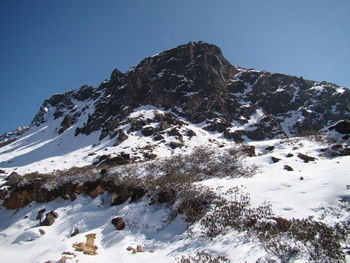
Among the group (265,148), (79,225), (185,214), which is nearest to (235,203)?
(185,214)

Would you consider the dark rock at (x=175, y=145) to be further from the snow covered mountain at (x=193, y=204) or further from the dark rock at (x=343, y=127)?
the dark rock at (x=343, y=127)

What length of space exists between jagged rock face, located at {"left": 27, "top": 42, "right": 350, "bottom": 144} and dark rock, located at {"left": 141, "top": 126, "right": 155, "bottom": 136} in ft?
0.73

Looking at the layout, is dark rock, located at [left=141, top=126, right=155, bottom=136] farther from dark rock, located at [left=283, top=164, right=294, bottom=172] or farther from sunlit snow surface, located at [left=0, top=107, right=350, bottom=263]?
dark rock, located at [left=283, top=164, right=294, bottom=172]

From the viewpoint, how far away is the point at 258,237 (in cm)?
799

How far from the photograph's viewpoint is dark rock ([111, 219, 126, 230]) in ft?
41.2

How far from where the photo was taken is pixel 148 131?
4844 centimetres

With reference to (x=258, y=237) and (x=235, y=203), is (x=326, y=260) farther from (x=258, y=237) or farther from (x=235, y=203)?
(x=235, y=203)

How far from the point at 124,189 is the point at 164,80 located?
199ft

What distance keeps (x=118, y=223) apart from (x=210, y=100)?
59.3 meters

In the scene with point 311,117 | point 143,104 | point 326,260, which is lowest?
point 326,260

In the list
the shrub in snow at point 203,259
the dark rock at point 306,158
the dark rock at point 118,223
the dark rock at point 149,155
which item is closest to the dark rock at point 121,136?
the dark rock at point 149,155

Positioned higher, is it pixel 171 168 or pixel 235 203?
pixel 171 168

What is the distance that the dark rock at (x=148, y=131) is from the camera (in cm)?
4797

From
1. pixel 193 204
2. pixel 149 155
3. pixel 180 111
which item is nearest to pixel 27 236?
pixel 193 204
